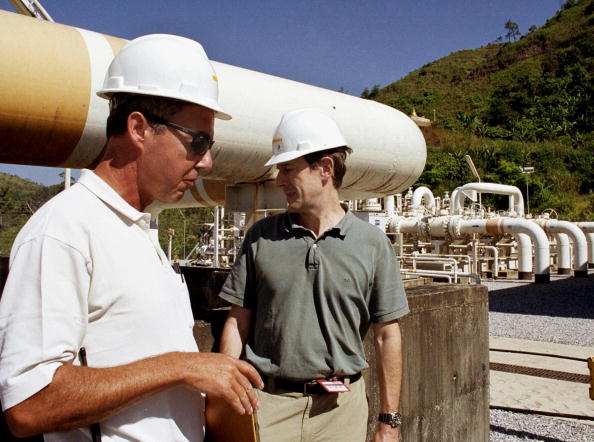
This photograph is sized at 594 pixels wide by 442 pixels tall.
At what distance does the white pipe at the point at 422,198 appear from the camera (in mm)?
22159

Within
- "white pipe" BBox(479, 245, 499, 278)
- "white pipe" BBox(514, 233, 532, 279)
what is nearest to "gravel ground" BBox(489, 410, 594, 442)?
"white pipe" BBox(514, 233, 532, 279)

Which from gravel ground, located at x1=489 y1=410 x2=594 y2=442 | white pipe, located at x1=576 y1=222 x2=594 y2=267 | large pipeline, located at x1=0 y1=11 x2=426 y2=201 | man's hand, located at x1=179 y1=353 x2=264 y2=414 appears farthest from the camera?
white pipe, located at x1=576 y1=222 x2=594 y2=267

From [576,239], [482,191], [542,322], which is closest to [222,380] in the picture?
[542,322]

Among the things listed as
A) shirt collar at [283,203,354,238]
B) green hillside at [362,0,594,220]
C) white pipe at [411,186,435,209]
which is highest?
green hillside at [362,0,594,220]

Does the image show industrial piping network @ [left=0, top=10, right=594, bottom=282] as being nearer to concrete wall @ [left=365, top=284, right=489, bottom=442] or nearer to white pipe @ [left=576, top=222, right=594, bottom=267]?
concrete wall @ [left=365, top=284, right=489, bottom=442]

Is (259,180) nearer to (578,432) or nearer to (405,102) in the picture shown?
(578,432)

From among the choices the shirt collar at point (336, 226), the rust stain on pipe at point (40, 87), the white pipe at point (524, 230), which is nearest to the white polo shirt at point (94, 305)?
the shirt collar at point (336, 226)

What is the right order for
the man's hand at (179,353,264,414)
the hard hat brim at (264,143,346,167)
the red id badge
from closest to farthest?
the man's hand at (179,353,264,414)
the red id badge
the hard hat brim at (264,143,346,167)

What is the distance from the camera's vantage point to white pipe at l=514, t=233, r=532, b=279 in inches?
685

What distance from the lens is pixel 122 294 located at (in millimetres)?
1262

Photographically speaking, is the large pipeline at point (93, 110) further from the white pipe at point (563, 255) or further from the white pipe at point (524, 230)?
the white pipe at point (563, 255)

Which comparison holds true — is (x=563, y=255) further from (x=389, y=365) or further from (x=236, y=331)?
(x=236, y=331)

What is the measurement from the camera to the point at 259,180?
3.79 metres

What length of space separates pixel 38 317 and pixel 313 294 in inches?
50.1
